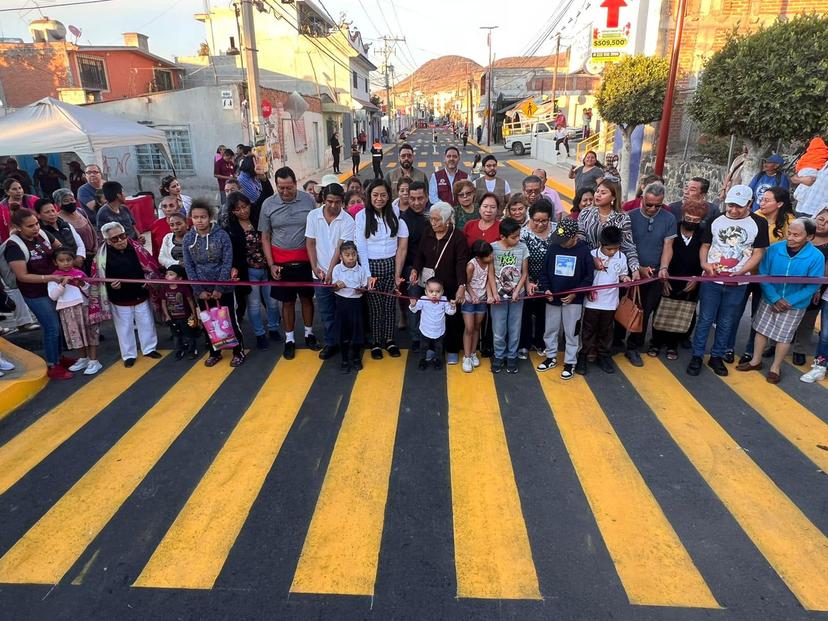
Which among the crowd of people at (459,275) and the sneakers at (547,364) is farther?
the sneakers at (547,364)

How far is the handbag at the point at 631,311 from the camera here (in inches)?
222

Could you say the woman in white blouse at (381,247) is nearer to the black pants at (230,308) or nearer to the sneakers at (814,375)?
the black pants at (230,308)

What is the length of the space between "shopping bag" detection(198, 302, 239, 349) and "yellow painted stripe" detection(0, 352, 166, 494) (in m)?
0.93

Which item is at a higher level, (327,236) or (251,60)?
(251,60)

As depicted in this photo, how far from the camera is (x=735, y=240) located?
5.40 meters

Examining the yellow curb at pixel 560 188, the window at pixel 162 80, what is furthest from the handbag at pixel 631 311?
the window at pixel 162 80

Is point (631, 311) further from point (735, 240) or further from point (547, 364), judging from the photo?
point (735, 240)

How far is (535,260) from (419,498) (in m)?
2.94

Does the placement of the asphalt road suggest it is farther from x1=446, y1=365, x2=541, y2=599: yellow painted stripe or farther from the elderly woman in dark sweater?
the elderly woman in dark sweater

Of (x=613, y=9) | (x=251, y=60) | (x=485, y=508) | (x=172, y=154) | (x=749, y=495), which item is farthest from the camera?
(x=172, y=154)

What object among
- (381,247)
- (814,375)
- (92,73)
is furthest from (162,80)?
(814,375)

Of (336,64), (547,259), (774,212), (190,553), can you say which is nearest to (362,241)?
(547,259)

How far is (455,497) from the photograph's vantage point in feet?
12.9

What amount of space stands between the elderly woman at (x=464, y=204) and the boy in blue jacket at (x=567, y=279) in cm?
131
